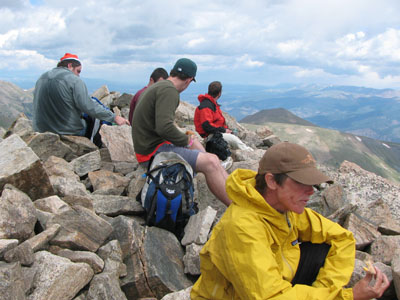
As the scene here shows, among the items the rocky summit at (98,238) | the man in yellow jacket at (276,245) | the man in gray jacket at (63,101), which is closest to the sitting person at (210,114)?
the man in gray jacket at (63,101)

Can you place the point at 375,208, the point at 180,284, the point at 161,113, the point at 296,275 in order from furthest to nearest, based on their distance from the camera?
the point at 375,208, the point at 161,113, the point at 180,284, the point at 296,275

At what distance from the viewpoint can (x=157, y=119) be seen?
22.9ft

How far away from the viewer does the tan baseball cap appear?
3.47 meters

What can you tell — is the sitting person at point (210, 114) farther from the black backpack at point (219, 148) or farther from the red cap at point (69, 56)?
the red cap at point (69, 56)

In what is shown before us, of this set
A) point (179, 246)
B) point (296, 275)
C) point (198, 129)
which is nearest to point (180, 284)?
point (179, 246)

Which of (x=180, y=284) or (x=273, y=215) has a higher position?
(x=273, y=215)

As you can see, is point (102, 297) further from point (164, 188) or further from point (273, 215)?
point (273, 215)

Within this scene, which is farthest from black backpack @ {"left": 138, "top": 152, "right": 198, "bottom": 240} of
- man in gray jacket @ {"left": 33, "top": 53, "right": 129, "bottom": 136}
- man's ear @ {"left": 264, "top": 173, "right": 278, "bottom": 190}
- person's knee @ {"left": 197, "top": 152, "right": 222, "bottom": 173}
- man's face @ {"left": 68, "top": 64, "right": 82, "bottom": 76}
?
man's face @ {"left": 68, "top": 64, "right": 82, "bottom": 76}

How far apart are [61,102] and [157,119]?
5227mm

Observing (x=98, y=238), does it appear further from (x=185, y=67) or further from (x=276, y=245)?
(x=185, y=67)

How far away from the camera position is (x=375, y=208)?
28.3ft

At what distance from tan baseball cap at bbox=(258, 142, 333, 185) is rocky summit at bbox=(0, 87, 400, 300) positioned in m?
2.64

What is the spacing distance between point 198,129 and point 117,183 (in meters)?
4.74

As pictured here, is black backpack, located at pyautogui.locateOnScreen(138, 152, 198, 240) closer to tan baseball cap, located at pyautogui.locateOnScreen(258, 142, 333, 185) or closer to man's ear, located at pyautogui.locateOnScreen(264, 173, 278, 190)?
man's ear, located at pyautogui.locateOnScreen(264, 173, 278, 190)
